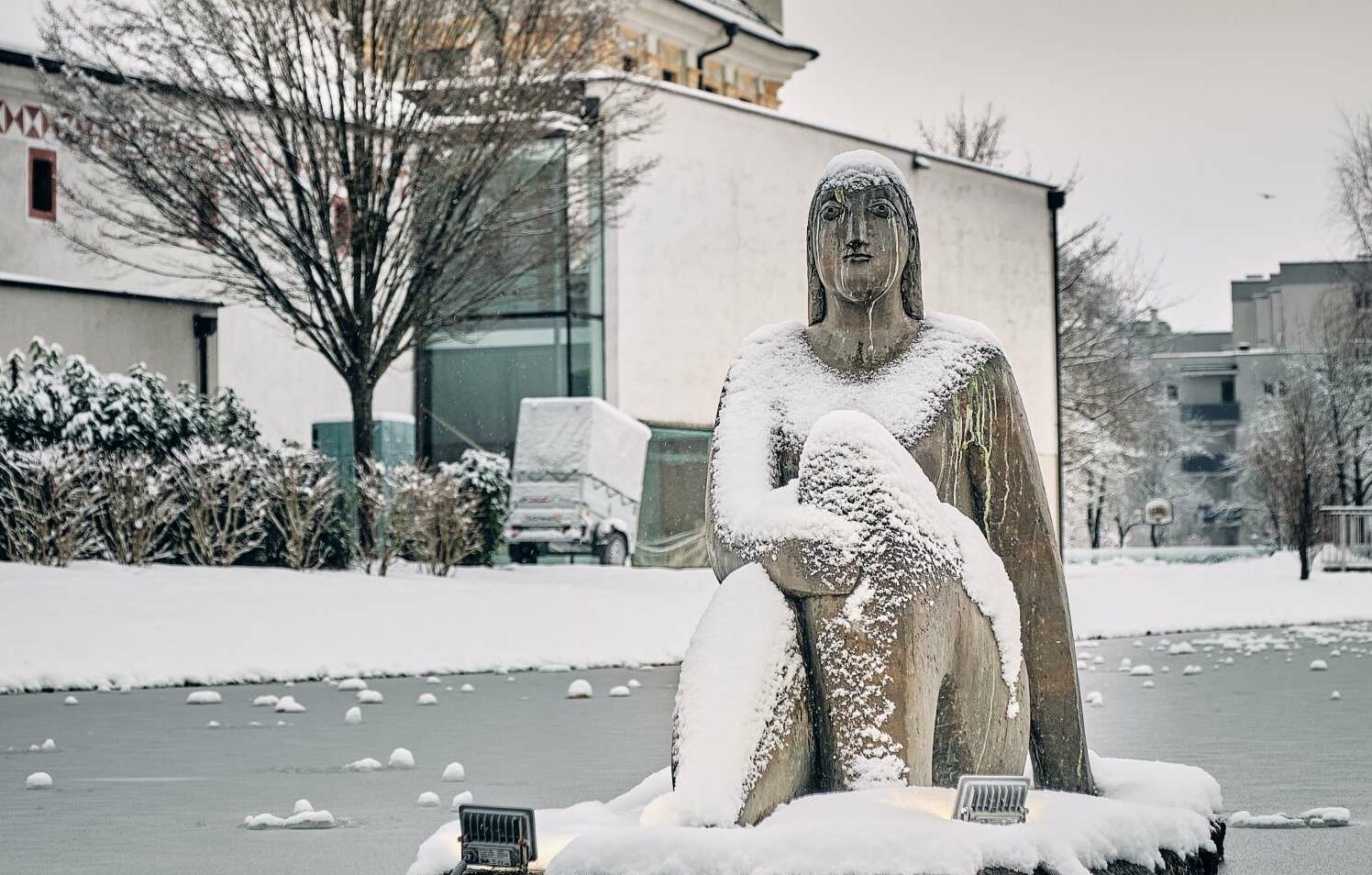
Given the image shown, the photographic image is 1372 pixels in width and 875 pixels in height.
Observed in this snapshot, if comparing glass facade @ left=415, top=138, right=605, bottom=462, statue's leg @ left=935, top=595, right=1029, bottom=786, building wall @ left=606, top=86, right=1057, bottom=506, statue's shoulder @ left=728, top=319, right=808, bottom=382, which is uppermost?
building wall @ left=606, top=86, right=1057, bottom=506

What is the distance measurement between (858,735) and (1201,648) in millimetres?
16497

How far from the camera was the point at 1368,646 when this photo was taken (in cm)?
2019

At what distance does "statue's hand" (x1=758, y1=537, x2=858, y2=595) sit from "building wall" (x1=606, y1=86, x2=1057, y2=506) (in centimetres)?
2832

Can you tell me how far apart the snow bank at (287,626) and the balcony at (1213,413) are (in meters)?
73.2

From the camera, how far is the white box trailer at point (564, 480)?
29438 millimetres

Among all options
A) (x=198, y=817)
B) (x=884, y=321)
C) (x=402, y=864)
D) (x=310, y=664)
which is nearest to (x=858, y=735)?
(x=884, y=321)

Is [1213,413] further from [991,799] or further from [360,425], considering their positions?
[991,799]

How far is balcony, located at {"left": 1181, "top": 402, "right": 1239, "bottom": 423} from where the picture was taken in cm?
9106

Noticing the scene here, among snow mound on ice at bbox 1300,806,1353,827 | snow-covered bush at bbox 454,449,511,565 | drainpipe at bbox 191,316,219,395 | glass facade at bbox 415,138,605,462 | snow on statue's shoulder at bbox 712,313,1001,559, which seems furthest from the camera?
glass facade at bbox 415,138,605,462

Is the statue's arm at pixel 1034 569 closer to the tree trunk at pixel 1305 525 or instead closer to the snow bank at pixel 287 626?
the snow bank at pixel 287 626

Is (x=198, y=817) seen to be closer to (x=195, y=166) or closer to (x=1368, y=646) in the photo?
(x=1368, y=646)

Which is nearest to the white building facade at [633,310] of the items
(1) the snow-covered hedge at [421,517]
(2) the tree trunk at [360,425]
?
(2) the tree trunk at [360,425]

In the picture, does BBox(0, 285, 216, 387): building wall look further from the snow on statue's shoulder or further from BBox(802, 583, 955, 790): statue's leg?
BBox(802, 583, 955, 790): statue's leg

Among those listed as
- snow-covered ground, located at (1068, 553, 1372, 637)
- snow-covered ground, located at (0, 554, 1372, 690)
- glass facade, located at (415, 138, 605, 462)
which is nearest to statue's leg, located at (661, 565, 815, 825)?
snow-covered ground, located at (0, 554, 1372, 690)
